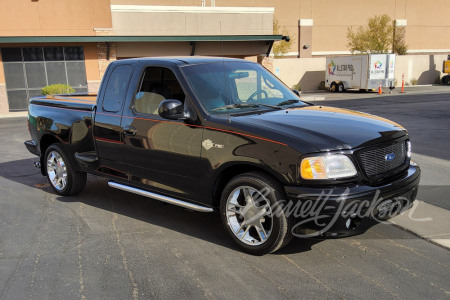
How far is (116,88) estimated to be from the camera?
5.65m

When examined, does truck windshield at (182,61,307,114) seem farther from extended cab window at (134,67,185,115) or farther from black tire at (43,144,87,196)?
black tire at (43,144,87,196)

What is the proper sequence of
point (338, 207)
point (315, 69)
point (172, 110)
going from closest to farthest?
1. point (338, 207)
2. point (172, 110)
3. point (315, 69)

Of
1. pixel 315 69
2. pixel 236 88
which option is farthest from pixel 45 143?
pixel 315 69

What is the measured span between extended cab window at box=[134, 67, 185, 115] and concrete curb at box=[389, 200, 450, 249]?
10.0ft

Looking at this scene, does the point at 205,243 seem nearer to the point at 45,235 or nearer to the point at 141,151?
the point at 141,151

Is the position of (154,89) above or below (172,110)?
above

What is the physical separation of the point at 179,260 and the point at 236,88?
2.11 metres

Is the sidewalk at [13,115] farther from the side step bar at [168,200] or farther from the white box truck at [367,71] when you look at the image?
the white box truck at [367,71]

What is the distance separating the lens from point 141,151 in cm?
518

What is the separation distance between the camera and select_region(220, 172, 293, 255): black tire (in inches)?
159

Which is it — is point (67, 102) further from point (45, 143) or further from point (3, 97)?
point (3, 97)

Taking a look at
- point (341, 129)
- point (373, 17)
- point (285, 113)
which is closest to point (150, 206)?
point (285, 113)

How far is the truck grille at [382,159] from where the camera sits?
405 cm

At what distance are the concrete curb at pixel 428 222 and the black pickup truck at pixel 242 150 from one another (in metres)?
0.65
